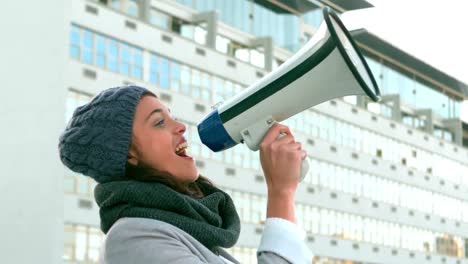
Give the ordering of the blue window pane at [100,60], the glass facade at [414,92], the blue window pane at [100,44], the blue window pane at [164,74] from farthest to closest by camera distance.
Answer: the glass facade at [414,92]
the blue window pane at [164,74]
the blue window pane at [100,60]
the blue window pane at [100,44]

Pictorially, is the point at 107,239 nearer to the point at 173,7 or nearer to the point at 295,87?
the point at 295,87

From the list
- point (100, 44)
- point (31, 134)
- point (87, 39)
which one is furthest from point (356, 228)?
point (31, 134)

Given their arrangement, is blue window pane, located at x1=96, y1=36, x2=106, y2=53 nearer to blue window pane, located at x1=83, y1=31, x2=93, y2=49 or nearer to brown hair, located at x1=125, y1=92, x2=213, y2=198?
blue window pane, located at x1=83, y1=31, x2=93, y2=49

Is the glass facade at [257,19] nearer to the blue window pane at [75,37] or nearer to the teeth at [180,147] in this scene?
the blue window pane at [75,37]

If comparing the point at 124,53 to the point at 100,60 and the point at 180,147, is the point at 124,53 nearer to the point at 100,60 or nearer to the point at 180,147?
the point at 100,60

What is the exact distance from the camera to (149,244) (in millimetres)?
2797

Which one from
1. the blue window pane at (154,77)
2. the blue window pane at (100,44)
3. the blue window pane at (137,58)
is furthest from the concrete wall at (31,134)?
the blue window pane at (154,77)

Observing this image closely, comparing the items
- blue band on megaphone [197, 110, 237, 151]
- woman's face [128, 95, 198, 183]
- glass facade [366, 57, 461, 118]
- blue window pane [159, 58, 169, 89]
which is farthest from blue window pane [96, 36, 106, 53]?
woman's face [128, 95, 198, 183]

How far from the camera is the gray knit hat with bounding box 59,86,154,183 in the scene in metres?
3.01

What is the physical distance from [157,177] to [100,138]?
0.20m

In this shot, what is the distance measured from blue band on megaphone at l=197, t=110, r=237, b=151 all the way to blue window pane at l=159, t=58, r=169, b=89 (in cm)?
4413

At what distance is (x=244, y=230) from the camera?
53.0m

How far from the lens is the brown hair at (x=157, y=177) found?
300cm

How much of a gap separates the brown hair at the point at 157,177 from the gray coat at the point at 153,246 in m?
0.17
